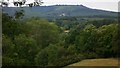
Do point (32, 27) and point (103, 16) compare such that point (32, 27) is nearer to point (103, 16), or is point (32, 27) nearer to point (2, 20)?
point (103, 16)

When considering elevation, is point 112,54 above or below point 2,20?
below

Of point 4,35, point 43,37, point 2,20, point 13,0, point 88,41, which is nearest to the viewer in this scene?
point 13,0

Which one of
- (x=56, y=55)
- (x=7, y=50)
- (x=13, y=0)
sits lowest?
(x=56, y=55)

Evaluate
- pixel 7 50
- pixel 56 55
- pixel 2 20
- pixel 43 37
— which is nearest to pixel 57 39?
pixel 43 37

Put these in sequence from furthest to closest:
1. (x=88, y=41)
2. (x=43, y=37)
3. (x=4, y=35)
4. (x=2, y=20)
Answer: (x=43, y=37) < (x=88, y=41) < (x=4, y=35) < (x=2, y=20)

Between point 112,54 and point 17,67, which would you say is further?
point 112,54

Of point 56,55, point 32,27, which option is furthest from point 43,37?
point 56,55
